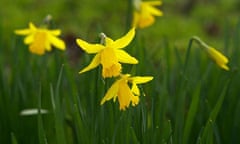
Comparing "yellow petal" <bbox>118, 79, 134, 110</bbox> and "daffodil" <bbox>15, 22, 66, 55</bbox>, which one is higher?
"daffodil" <bbox>15, 22, 66, 55</bbox>

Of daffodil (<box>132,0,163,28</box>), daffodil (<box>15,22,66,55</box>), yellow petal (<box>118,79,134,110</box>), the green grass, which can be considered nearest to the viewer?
yellow petal (<box>118,79,134,110</box>)

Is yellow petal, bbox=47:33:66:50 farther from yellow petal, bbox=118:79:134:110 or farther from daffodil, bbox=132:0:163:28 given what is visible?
yellow petal, bbox=118:79:134:110

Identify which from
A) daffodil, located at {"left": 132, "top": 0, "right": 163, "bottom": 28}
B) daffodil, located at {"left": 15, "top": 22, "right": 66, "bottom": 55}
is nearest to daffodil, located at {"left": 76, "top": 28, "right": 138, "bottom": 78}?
daffodil, located at {"left": 15, "top": 22, "right": 66, "bottom": 55}

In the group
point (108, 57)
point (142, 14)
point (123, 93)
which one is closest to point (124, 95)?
point (123, 93)

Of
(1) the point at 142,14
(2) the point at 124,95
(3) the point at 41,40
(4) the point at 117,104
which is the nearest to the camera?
(2) the point at 124,95

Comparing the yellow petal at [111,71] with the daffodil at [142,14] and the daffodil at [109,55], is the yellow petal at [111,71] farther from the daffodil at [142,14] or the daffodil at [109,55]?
the daffodil at [142,14]

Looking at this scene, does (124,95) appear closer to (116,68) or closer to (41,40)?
(116,68)

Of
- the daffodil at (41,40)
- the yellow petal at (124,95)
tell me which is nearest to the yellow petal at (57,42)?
the daffodil at (41,40)
